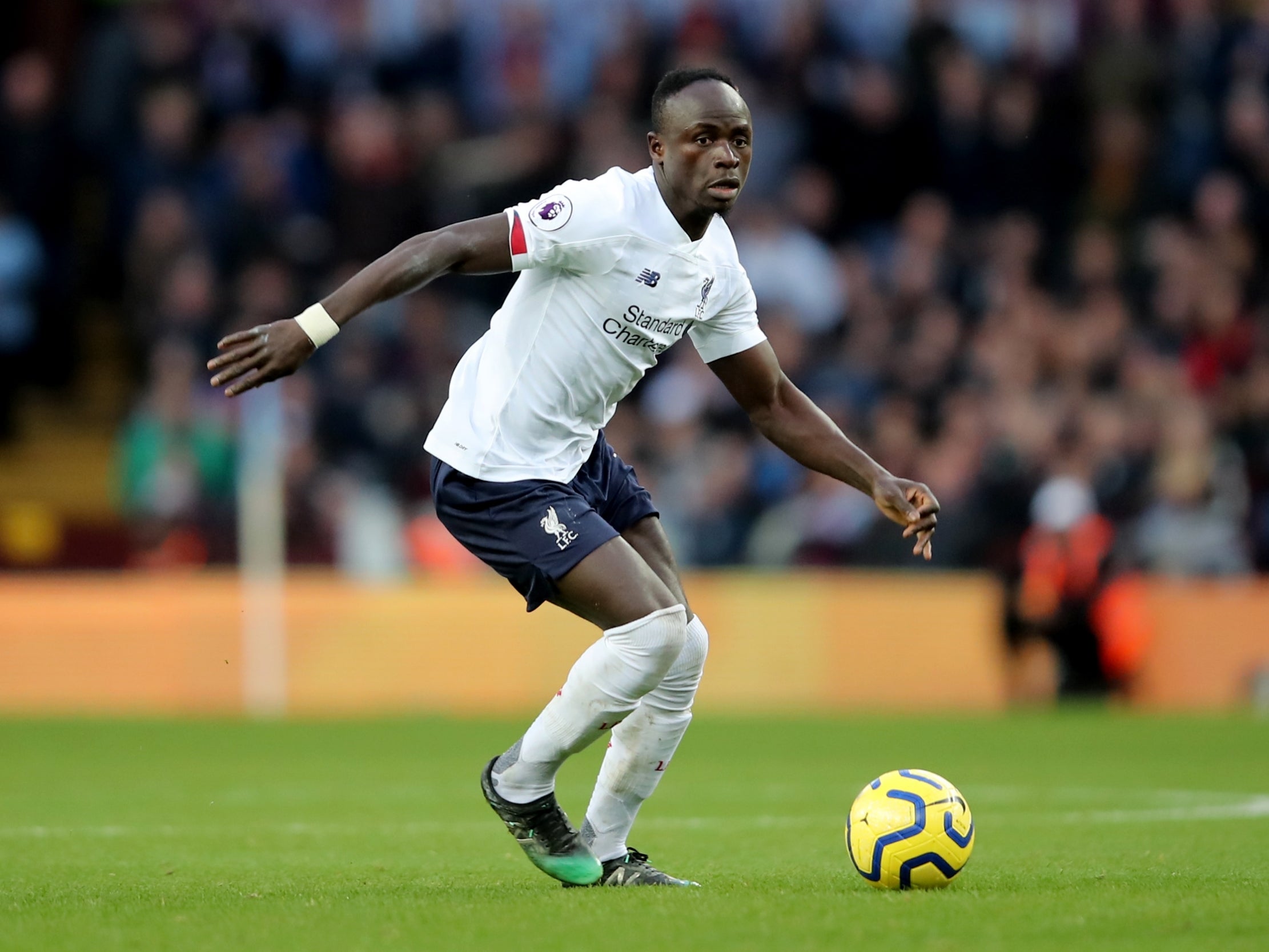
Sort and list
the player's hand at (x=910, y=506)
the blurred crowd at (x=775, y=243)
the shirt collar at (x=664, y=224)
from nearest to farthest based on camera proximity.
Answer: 1. the shirt collar at (x=664, y=224)
2. the player's hand at (x=910, y=506)
3. the blurred crowd at (x=775, y=243)

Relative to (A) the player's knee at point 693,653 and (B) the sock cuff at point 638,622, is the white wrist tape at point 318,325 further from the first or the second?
(A) the player's knee at point 693,653

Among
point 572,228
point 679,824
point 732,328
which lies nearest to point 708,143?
point 572,228

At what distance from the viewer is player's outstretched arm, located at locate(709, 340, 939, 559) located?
7.02m

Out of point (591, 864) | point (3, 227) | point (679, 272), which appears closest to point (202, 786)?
point (591, 864)

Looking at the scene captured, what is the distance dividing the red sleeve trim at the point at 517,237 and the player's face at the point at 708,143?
536mm

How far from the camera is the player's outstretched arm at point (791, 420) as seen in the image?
23.0ft

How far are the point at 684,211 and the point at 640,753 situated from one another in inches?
69.3

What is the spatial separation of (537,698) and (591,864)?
995 centimetres

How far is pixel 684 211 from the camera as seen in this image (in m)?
6.54

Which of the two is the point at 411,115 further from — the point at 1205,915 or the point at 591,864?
the point at 1205,915

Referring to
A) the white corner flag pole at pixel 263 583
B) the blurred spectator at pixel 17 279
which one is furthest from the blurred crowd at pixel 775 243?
the white corner flag pole at pixel 263 583

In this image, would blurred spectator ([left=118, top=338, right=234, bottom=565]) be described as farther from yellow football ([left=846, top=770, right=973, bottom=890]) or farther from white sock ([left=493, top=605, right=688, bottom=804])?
yellow football ([left=846, top=770, right=973, bottom=890])

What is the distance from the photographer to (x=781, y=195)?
18.8 meters


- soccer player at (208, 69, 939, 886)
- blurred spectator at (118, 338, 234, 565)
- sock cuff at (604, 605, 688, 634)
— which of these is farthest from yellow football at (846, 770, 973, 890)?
blurred spectator at (118, 338, 234, 565)
